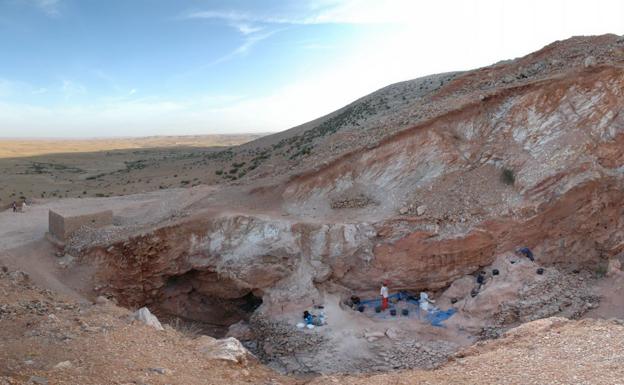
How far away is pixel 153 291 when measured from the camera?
48.4 feet

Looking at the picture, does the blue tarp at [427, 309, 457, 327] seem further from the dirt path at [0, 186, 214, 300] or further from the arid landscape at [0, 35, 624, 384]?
the dirt path at [0, 186, 214, 300]

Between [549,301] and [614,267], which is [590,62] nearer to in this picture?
[614,267]

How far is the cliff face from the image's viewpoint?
13.2 m

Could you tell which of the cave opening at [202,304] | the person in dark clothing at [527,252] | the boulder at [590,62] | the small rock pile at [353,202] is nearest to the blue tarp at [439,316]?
the person in dark clothing at [527,252]

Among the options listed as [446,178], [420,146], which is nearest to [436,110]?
[420,146]

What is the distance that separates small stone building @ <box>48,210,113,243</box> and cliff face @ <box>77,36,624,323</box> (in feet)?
5.03

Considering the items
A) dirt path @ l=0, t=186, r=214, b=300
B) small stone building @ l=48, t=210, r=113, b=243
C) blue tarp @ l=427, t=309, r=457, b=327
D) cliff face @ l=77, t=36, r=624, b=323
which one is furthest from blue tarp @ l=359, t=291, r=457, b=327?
small stone building @ l=48, t=210, r=113, b=243

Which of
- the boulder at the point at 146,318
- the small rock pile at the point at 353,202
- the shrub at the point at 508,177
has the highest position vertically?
the shrub at the point at 508,177

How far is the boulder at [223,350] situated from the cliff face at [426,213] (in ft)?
15.9

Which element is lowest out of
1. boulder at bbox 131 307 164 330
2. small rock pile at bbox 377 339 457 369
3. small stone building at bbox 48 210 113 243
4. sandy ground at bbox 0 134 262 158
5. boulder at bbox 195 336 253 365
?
small rock pile at bbox 377 339 457 369

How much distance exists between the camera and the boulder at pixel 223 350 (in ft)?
25.8

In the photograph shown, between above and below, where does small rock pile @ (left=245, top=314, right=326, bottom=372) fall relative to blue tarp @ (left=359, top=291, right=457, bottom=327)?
below

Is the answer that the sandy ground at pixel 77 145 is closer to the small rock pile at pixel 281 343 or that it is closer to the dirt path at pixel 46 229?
the dirt path at pixel 46 229

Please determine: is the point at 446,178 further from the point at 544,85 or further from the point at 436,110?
the point at 544,85
